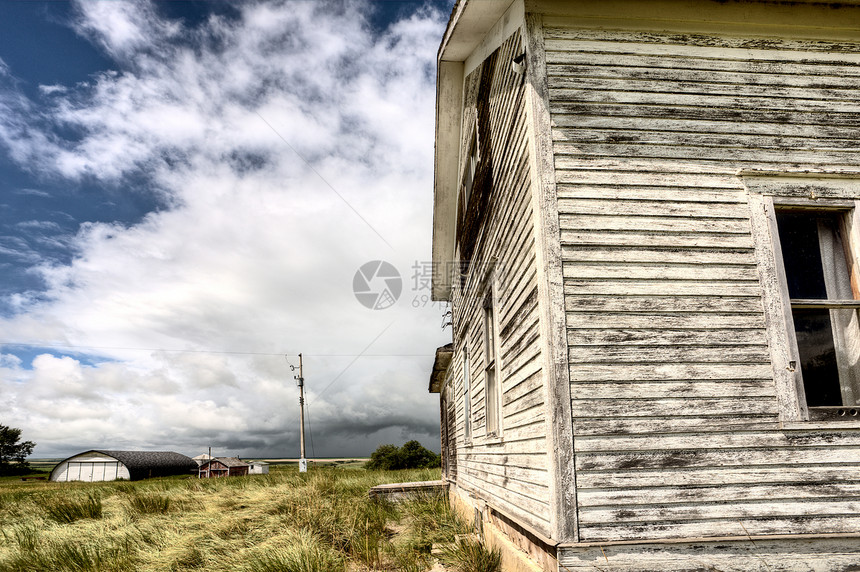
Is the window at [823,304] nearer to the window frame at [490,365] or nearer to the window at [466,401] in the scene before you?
the window frame at [490,365]

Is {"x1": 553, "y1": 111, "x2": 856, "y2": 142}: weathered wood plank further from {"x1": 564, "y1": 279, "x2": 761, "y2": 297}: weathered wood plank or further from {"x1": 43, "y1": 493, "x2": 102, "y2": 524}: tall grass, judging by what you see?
{"x1": 43, "y1": 493, "x2": 102, "y2": 524}: tall grass

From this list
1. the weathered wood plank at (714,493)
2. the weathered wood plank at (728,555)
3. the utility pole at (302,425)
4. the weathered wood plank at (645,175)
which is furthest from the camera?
the utility pole at (302,425)

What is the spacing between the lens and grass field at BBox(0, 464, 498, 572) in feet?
19.3

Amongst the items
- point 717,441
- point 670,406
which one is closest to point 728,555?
point 717,441

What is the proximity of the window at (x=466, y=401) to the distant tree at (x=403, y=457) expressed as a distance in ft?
123

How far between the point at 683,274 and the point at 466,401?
564cm

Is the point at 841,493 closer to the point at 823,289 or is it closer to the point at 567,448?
the point at 823,289

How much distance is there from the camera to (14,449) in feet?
225

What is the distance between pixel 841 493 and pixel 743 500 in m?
0.72

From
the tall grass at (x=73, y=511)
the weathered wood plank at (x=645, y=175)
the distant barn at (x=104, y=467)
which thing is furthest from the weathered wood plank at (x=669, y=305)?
the distant barn at (x=104, y=467)

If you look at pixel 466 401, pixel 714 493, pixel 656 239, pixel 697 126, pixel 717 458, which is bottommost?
pixel 714 493

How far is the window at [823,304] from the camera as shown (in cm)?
399

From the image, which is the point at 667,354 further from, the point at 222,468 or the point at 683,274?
the point at 222,468

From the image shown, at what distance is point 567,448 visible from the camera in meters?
3.65
